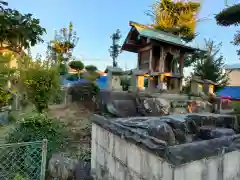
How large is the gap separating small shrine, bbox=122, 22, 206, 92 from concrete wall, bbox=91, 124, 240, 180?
390 centimetres

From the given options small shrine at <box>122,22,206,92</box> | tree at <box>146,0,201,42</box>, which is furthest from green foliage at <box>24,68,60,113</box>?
tree at <box>146,0,201,42</box>

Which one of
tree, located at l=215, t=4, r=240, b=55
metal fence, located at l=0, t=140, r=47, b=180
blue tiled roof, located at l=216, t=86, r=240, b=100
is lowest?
metal fence, located at l=0, t=140, r=47, b=180

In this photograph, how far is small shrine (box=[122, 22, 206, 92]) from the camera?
6.00 meters

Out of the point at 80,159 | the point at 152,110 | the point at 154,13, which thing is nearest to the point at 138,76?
the point at 152,110

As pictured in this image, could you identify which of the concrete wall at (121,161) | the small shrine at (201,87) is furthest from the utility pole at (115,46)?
the concrete wall at (121,161)

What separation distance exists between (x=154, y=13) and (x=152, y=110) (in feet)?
31.6

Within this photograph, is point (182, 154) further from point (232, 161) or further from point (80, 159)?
point (80, 159)

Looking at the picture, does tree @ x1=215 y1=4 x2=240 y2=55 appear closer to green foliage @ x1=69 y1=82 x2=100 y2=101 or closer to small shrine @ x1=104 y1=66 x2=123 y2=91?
small shrine @ x1=104 y1=66 x2=123 y2=91

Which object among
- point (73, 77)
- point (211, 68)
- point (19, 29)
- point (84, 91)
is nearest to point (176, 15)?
point (211, 68)

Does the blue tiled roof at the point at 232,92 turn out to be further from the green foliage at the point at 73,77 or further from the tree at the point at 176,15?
the green foliage at the point at 73,77

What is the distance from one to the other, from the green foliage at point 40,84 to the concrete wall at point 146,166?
3.69 meters

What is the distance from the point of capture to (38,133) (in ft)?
11.9

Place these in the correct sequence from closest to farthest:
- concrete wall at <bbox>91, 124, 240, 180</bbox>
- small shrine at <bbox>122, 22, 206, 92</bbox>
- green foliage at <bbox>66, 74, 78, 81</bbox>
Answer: concrete wall at <bbox>91, 124, 240, 180</bbox>, small shrine at <bbox>122, 22, 206, 92</bbox>, green foliage at <bbox>66, 74, 78, 81</bbox>

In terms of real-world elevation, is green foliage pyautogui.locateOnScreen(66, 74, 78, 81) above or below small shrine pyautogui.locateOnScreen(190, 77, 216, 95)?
above
